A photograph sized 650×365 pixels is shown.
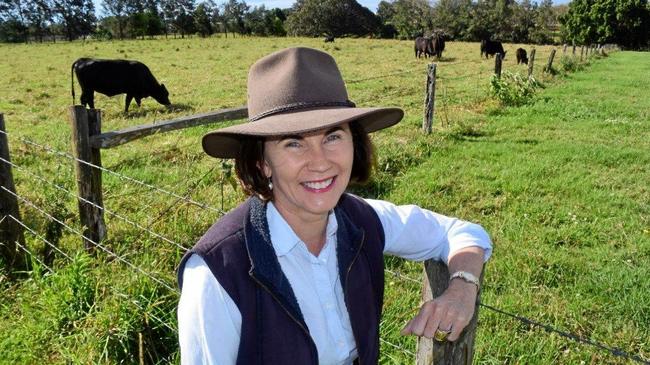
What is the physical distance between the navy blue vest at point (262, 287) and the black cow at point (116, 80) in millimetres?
11394

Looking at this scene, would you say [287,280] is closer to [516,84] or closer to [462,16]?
[516,84]

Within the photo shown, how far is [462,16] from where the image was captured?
6775 cm

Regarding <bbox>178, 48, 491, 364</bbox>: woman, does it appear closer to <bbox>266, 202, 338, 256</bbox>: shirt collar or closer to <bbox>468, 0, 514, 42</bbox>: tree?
<bbox>266, 202, 338, 256</bbox>: shirt collar

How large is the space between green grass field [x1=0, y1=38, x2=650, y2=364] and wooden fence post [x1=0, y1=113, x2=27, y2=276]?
16 cm

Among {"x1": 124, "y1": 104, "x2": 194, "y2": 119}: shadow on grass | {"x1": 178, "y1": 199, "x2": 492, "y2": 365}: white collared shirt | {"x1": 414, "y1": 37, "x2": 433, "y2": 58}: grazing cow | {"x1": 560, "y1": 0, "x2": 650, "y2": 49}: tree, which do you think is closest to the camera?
{"x1": 178, "y1": 199, "x2": 492, "y2": 365}: white collared shirt

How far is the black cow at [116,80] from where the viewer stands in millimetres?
11891

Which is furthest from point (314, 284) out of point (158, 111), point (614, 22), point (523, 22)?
point (523, 22)

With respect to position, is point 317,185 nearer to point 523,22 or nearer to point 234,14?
point 523,22

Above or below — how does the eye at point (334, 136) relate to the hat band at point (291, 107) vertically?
below

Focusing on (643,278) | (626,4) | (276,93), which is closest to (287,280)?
(276,93)

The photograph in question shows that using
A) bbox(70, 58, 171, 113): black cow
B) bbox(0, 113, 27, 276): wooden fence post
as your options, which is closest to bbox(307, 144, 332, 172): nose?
bbox(0, 113, 27, 276): wooden fence post

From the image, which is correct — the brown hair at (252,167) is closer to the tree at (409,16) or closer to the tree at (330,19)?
the tree at (409,16)

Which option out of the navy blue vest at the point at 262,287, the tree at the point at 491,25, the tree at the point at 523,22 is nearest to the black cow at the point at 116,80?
the navy blue vest at the point at 262,287

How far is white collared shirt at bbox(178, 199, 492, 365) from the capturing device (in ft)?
4.03
